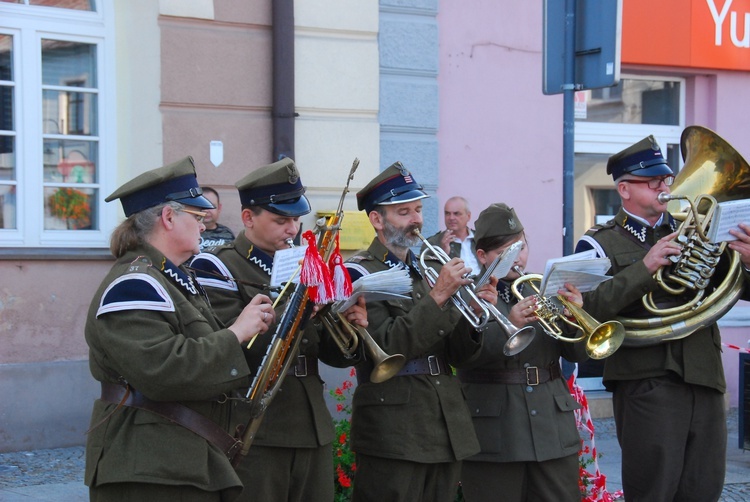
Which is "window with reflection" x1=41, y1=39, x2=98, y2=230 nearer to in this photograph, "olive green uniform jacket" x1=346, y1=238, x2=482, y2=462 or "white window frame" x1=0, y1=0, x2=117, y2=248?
"white window frame" x1=0, y1=0, x2=117, y2=248

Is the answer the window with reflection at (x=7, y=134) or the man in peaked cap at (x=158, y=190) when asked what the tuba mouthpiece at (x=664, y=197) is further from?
the window with reflection at (x=7, y=134)

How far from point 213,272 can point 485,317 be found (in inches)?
46.5

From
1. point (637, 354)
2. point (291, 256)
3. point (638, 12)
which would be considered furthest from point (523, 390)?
point (638, 12)

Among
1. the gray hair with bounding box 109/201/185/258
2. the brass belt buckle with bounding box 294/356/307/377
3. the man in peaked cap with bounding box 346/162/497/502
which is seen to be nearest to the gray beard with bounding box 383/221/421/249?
the man in peaked cap with bounding box 346/162/497/502

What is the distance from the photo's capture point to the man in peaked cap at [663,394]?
204 inches

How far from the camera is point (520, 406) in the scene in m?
5.07

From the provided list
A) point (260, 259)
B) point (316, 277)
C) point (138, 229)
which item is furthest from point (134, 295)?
point (260, 259)

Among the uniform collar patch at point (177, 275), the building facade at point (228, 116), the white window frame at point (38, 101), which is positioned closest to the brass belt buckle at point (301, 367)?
the uniform collar patch at point (177, 275)

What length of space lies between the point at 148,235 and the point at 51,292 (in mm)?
4048

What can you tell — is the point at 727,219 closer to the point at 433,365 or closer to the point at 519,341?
the point at 519,341

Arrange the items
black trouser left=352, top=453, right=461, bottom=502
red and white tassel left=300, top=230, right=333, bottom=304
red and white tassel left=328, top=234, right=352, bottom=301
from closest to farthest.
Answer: red and white tassel left=300, top=230, right=333, bottom=304, red and white tassel left=328, top=234, right=352, bottom=301, black trouser left=352, top=453, right=461, bottom=502

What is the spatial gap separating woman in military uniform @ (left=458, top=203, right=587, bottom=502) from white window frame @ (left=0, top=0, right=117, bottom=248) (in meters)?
3.78

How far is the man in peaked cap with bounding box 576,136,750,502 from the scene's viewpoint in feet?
17.0

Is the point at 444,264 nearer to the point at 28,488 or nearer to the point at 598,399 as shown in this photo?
the point at 28,488
